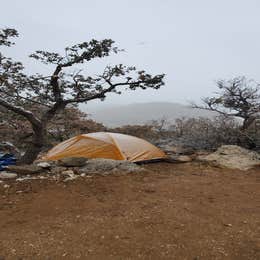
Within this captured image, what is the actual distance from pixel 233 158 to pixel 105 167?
10.6 ft

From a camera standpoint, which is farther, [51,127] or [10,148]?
[51,127]

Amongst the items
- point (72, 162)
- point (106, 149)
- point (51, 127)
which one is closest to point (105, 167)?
point (72, 162)

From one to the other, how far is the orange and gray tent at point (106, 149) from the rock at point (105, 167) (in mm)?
833

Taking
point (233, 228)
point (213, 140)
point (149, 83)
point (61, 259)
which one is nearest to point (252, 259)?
point (233, 228)

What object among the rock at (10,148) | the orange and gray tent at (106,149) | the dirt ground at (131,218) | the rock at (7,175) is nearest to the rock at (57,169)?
the dirt ground at (131,218)

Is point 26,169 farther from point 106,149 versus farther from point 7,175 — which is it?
point 106,149

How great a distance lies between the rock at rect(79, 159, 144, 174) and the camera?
556 centimetres

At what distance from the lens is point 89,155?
271 inches

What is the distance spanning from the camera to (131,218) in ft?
11.3

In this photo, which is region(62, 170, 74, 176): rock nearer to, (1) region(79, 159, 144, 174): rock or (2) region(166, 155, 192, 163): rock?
(1) region(79, 159, 144, 174): rock

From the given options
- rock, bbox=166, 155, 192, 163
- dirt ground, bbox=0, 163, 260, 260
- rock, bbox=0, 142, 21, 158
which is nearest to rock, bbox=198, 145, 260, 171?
rock, bbox=166, 155, 192, 163

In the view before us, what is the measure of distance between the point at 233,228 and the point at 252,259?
0.61 m

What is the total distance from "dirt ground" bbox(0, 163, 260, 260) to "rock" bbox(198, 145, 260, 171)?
1.23m

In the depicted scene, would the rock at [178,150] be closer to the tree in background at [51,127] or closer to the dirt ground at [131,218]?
the dirt ground at [131,218]
